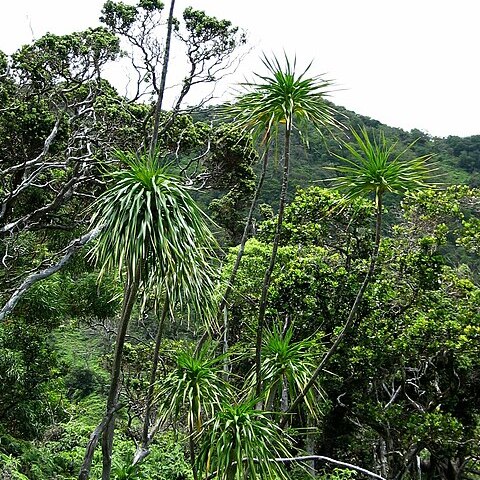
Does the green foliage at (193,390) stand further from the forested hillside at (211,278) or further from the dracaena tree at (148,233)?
the forested hillside at (211,278)

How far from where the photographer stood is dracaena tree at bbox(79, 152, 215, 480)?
9.78ft

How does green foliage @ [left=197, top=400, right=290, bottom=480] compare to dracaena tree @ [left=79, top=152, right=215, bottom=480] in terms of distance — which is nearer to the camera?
dracaena tree @ [left=79, top=152, right=215, bottom=480]

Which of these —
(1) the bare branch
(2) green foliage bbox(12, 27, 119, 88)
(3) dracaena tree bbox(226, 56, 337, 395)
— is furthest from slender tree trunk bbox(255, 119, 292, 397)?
(2) green foliage bbox(12, 27, 119, 88)

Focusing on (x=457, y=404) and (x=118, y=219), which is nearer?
(x=118, y=219)

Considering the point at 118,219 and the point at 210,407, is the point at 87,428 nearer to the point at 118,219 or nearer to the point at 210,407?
the point at 210,407

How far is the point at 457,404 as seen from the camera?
8.07m

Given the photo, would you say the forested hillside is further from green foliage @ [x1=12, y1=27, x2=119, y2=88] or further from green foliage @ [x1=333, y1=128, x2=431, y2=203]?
green foliage @ [x1=333, y1=128, x2=431, y2=203]

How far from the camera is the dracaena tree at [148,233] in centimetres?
298

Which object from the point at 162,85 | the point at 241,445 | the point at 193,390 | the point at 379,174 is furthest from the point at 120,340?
the point at 379,174

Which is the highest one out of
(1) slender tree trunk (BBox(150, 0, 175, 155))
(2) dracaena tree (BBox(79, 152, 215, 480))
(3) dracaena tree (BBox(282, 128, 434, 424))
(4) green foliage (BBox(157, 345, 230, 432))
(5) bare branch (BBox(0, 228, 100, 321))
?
(1) slender tree trunk (BBox(150, 0, 175, 155))

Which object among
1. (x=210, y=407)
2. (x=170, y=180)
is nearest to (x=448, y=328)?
(x=210, y=407)

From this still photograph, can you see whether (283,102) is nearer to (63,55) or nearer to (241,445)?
(241,445)

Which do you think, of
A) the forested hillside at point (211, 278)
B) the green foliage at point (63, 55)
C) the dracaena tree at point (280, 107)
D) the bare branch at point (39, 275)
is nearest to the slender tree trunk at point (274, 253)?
the dracaena tree at point (280, 107)

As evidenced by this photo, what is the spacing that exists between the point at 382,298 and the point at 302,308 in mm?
1038
